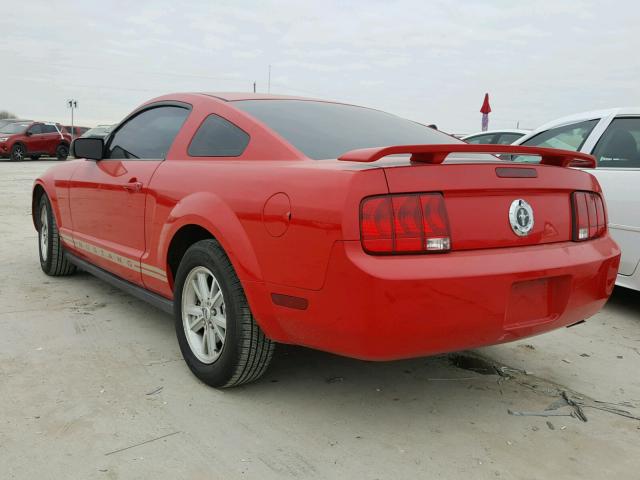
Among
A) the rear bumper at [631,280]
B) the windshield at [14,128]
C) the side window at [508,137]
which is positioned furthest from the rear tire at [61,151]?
the rear bumper at [631,280]

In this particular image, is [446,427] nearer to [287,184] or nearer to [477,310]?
[477,310]

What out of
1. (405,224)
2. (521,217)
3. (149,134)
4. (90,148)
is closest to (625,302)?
(521,217)

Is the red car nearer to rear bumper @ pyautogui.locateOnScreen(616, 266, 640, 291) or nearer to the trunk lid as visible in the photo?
the trunk lid

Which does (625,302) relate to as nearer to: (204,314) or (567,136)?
(567,136)

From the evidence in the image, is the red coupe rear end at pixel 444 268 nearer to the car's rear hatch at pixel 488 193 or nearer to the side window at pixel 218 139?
the car's rear hatch at pixel 488 193

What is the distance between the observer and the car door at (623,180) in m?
4.15

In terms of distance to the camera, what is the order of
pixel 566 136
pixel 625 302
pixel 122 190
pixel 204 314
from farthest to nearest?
pixel 566 136, pixel 625 302, pixel 122 190, pixel 204 314

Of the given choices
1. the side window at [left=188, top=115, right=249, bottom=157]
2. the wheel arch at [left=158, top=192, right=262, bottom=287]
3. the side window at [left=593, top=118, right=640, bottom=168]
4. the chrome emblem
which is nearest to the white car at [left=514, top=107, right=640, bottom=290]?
the side window at [left=593, top=118, right=640, bottom=168]

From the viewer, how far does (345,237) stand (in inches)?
85.4

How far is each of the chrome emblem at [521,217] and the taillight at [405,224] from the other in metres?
0.34

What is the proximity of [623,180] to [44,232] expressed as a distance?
4.60 metres

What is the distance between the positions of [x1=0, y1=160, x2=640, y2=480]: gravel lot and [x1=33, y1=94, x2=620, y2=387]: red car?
272 mm

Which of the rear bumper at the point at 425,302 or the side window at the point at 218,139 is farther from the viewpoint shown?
the side window at the point at 218,139

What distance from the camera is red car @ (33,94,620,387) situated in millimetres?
2188
